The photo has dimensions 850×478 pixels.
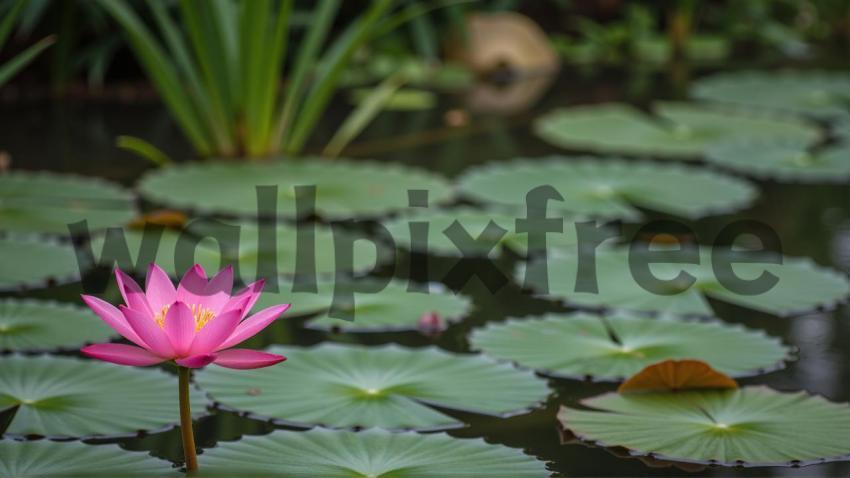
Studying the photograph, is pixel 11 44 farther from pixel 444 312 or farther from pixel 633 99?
pixel 444 312

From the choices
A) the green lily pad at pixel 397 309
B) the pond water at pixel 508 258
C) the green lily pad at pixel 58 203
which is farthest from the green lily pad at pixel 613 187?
the green lily pad at pixel 58 203

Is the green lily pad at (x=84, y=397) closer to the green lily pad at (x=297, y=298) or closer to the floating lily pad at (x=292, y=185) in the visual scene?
the green lily pad at (x=297, y=298)

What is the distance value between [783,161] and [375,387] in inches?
69.8

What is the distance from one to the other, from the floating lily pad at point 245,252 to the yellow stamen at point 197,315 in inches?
31.8

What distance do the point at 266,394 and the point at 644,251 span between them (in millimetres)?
914

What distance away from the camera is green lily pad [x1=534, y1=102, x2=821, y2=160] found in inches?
121

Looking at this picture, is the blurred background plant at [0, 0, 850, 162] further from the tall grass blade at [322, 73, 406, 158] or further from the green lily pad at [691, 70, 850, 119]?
the green lily pad at [691, 70, 850, 119]

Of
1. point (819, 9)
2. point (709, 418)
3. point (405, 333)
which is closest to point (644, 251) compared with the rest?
point (405, 333)

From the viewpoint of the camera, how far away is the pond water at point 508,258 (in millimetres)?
1345

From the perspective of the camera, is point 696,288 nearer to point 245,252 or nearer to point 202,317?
point 245,252

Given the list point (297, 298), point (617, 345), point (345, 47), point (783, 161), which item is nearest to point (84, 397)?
point (297, 298)

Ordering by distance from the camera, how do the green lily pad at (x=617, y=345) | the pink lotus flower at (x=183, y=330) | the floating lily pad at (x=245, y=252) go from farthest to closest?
the floating lily pad at (x=245, y=252)
the green lily pad at (x=617, y=345)
the pink lotus flower at (x=183, y=330)

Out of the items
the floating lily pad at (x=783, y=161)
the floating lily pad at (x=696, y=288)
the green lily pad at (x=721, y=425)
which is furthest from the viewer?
the floating lily pad at (x=783, y=161)

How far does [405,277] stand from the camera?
1.99 metres
